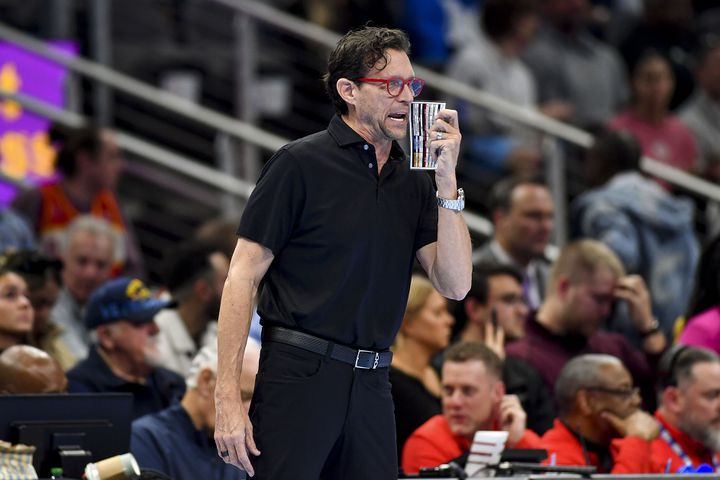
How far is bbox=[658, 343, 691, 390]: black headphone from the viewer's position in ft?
22.5

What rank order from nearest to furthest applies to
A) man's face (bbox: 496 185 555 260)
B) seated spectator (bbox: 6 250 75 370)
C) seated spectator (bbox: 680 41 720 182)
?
seated spectator (bbox: 6 250 75 370) → man's face (bbox: 496 185 555 260) → seated spectator (bbox: 680 41 720 182)

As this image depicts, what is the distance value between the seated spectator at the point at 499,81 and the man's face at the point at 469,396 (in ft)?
10.2

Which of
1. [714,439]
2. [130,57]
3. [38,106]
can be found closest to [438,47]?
[130,57]

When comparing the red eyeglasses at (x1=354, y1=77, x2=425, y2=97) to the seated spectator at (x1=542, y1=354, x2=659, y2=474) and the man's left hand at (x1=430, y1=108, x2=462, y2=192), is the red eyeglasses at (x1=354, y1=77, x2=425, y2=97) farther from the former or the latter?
the seated spectator at (x1=542, y1=354, x2=659, y2=474)

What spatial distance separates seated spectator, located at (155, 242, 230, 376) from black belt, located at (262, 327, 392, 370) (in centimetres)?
339

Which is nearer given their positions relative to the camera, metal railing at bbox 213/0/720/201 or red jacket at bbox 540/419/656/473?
red jacket at bbox 540/419/656/473

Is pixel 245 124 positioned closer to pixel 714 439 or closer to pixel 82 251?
pixel 82 251

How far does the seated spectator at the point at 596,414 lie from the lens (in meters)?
6.50

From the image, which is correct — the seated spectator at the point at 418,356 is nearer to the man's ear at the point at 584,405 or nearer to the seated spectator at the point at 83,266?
the man's ear at the point at 584,405

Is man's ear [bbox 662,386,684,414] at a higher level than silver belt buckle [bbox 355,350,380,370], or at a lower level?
higher

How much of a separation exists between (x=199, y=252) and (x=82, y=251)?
2.06 ft

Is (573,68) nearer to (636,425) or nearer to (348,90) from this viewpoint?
(636,425)

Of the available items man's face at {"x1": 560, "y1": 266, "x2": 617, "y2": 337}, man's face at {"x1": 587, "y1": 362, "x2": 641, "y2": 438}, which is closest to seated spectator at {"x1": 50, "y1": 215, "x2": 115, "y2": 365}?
man's face at {"x1": 560, "y1": 266, "x2": 617, "y2": 337}

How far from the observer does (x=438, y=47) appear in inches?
409
